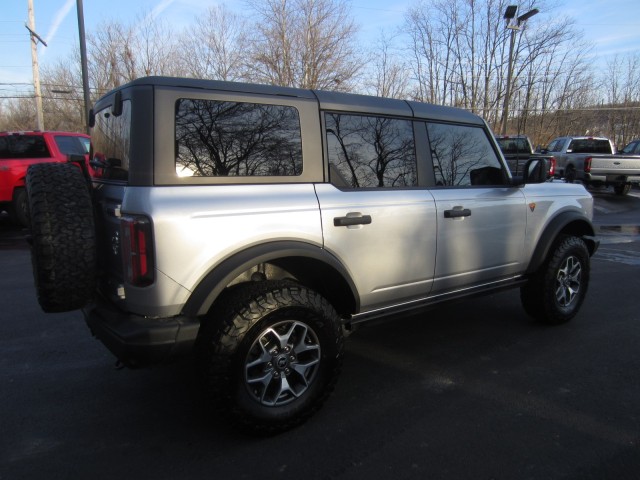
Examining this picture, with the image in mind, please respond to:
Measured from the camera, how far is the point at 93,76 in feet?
90.9

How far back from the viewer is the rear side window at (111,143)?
2.49m

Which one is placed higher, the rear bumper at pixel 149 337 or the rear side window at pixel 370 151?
the rear side window at pixel 370 151

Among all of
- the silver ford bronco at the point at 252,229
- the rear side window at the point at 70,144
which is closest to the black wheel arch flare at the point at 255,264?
the silver ford bronco at the point at 252,229

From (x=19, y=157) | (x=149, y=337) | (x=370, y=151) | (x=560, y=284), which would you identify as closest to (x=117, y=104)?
(x=149, y=337)

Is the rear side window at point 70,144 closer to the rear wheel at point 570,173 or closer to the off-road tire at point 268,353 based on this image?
the off-road tire at point 268,353

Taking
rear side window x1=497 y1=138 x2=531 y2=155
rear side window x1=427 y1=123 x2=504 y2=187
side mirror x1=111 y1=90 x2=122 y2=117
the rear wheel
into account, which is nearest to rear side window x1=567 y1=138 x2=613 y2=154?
the rear wheel

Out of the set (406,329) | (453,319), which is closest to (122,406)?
(406,329)

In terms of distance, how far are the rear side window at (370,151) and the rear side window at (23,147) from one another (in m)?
8.52

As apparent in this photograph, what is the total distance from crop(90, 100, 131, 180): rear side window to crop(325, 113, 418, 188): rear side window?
1.20m

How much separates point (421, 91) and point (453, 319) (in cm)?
2916

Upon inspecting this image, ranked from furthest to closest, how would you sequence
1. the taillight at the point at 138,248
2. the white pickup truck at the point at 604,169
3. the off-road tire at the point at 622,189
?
the off-road tire at the point at 622,189 < the white pickup truck at the point at 604,169 < the taillight at the point at 138,248

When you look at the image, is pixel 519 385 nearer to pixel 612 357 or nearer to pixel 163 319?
pixel 612 357

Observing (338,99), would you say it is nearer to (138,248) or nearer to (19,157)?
(138,248)

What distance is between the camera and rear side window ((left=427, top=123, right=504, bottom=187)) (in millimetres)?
3535
